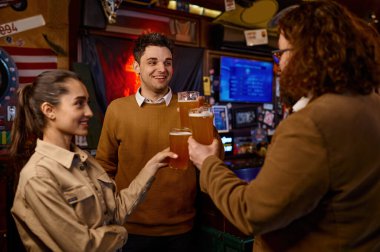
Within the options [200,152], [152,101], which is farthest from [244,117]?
[200,152]

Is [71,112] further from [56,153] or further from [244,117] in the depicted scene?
[244,117]

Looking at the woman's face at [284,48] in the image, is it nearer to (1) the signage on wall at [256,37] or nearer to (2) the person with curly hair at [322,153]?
(2) the person with curly hair at [322,153]

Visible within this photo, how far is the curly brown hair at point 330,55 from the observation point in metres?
1.09

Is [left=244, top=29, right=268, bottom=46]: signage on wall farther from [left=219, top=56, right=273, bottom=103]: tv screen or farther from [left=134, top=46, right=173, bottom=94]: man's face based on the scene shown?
[left=134, top=46, right=173, bottom=94]: man's face

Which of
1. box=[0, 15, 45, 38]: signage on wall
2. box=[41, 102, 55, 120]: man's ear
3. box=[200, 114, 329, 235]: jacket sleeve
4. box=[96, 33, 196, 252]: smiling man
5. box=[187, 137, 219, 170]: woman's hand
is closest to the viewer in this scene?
box=[200, 114, 329, 235]: jacket sleeve

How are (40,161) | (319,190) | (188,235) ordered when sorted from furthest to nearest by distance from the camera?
(188,235) < (40,161) < (319,190)

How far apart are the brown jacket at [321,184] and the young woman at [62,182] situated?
1.95 feet

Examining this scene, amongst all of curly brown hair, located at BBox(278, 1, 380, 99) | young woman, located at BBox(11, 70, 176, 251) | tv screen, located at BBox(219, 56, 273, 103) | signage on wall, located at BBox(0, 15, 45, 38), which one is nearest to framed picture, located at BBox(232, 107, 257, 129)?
tv screen, located at BBox(219, 56, 273, 103)

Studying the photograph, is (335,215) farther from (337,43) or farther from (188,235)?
(188,235)

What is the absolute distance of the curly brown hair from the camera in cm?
109

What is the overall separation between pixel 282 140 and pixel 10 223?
229 cm

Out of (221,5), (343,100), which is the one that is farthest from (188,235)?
(221,5)

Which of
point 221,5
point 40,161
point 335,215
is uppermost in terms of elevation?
point 221,5

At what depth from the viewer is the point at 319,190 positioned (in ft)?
3.34
